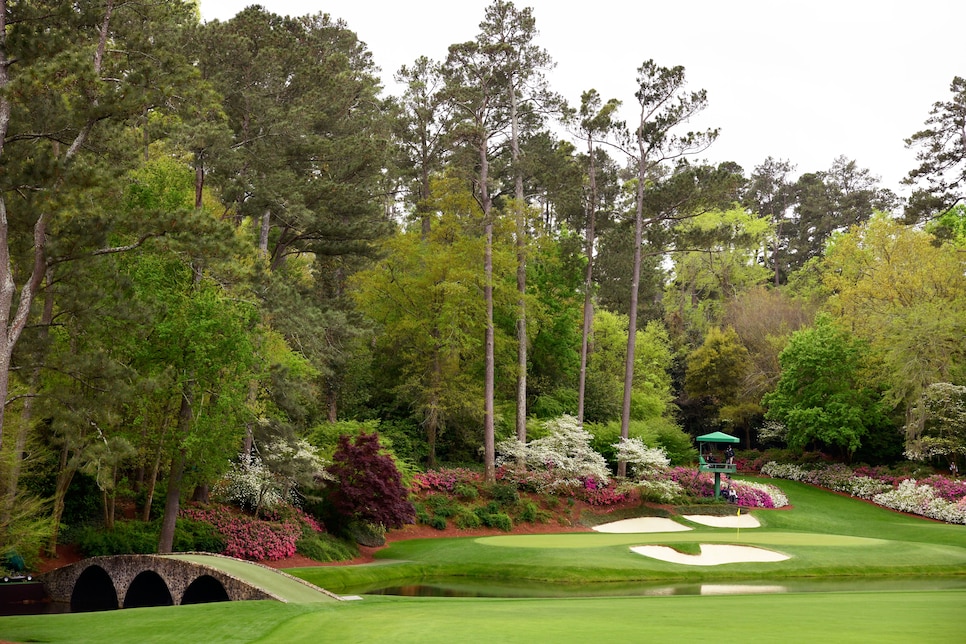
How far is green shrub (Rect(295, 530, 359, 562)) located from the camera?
24.2m

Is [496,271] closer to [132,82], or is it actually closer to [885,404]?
[885,404]

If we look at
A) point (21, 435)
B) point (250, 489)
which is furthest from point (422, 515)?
point (21, 435)

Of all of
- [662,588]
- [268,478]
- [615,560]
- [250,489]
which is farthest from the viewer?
[250,489]

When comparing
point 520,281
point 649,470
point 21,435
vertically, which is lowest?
point 649,470

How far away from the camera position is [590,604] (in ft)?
49.3

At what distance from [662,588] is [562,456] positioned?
1440cm

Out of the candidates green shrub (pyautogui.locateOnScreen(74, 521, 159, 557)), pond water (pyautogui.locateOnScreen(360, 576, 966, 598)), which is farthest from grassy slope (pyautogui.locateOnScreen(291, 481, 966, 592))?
green shrub (pyautogui.locateOnScreen(74, 521, 159, 557))

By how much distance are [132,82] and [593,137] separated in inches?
1025

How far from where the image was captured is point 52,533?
20.1 m

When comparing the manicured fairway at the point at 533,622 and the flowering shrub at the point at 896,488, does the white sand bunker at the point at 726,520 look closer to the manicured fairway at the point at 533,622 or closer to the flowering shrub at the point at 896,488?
the flowering shrub at the point at 896,488

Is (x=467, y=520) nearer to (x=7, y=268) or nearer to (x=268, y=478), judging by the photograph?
(x=268, y=478)

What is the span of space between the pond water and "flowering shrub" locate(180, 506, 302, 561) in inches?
159

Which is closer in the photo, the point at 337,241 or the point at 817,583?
the point at 817,583

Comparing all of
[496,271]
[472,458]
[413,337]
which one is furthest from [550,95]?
[472,458]
